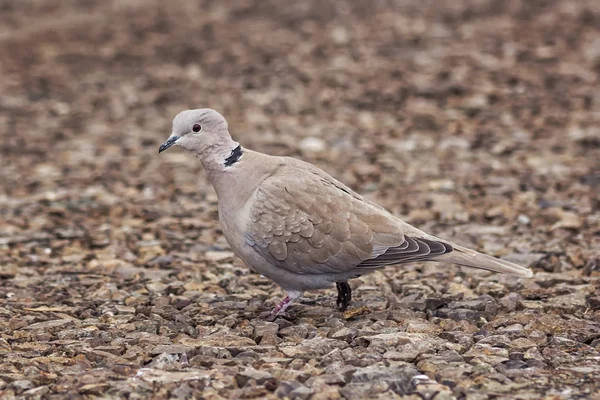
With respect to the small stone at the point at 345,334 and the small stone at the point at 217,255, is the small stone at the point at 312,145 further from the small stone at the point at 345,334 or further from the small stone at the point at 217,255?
the small stone at the point at 345,334

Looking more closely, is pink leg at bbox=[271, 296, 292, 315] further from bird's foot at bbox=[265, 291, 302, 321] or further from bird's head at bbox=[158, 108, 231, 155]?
bird's head at bbox=[158, 108, 231, 155]

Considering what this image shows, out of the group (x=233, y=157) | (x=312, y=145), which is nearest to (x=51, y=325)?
(x=233, y=157)

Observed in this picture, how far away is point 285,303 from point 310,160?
3.59 meters

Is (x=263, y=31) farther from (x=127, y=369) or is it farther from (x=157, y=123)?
(x=127, y=369)

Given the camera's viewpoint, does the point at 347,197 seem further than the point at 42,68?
No

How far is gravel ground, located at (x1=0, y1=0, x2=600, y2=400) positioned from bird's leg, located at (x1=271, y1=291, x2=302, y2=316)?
0.10 meters

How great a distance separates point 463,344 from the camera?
461 cm

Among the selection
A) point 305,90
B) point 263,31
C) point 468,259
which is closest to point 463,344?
point 468,259

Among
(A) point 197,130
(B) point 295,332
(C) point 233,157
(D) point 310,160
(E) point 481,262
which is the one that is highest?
(A) point 197,130

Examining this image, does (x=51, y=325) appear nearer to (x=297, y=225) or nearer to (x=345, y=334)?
(x=297, y=225)

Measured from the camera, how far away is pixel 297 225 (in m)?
5.01

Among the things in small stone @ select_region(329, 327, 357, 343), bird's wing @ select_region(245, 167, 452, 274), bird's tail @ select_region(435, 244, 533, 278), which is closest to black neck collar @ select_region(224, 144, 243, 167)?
bird's wing @ select_region(245, 167, 452, 274)

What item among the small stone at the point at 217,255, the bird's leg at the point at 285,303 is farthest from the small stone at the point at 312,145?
the bird's leg at the point at 285,303

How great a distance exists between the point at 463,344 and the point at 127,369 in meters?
1.63
